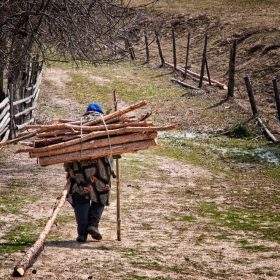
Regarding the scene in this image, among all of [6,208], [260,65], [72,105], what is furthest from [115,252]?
[260,65]

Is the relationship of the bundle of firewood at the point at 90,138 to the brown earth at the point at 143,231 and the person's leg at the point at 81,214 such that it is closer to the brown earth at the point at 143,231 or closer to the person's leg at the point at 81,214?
the person's leg at the point at 81,214

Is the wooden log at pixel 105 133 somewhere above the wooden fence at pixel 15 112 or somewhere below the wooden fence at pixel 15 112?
above

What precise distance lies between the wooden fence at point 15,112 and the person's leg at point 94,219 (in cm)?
705

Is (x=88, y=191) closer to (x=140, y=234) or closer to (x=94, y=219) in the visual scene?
(x=94, y=219)

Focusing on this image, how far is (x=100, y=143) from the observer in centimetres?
620

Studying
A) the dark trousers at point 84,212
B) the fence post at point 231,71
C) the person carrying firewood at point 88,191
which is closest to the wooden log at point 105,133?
the person carrying firewood at point 88,191

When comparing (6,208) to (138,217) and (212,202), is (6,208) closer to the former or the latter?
(138,217)

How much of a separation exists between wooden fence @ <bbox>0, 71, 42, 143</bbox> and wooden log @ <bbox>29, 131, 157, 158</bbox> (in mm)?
7158

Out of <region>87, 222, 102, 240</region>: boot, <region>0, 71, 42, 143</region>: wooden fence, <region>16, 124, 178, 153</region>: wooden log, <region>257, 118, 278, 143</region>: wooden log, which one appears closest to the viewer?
<region>16, 124, 178, 153</region>: wooden log

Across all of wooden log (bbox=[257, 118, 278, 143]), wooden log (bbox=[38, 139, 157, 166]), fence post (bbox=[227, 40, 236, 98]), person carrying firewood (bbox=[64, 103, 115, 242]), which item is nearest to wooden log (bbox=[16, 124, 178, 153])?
wooden log (bbox=[38, 139, 157, 166])

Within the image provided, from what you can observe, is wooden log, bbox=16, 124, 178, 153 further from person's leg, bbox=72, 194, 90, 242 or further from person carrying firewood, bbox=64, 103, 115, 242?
person's leg, bbox=72, 194, 90, 242

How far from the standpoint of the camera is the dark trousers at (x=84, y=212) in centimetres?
640

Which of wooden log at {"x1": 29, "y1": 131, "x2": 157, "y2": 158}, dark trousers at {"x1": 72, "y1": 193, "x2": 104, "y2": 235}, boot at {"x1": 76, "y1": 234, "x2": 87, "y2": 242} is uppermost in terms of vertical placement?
wooden log at {"x1": 29, "y1": 131, "x2": 157, "y2": 158}

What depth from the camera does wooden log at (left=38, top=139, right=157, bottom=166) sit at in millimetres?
6168
